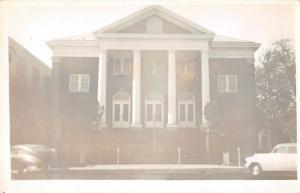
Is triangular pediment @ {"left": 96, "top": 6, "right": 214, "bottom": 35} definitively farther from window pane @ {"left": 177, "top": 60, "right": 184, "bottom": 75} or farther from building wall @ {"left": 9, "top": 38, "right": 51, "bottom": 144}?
building wall @ {"left": 9, "top": 38, "right": 51, "bottom": 144}

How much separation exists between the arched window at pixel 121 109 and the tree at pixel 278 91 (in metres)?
1.79

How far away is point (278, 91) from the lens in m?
5.82

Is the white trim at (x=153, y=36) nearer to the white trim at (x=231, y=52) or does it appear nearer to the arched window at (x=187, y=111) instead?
the white trim at (x=231, y=52)

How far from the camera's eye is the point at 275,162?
570 cm

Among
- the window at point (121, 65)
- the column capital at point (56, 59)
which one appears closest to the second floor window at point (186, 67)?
the window at point (121, 65)

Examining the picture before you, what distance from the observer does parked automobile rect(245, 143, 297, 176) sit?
5680 mm

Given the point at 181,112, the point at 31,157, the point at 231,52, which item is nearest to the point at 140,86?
the point at 181,112

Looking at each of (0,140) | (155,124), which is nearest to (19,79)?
(0,140)

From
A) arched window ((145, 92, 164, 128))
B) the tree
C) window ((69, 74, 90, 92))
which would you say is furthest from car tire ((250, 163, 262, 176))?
window ((69, 74, 90, 92))

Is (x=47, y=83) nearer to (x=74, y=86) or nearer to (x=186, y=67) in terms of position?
(x=74, y=86)

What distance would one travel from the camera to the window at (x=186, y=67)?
5.89 m

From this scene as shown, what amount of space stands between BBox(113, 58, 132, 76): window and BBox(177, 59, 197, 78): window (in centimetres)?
69

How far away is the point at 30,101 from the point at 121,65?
1.33 metres
